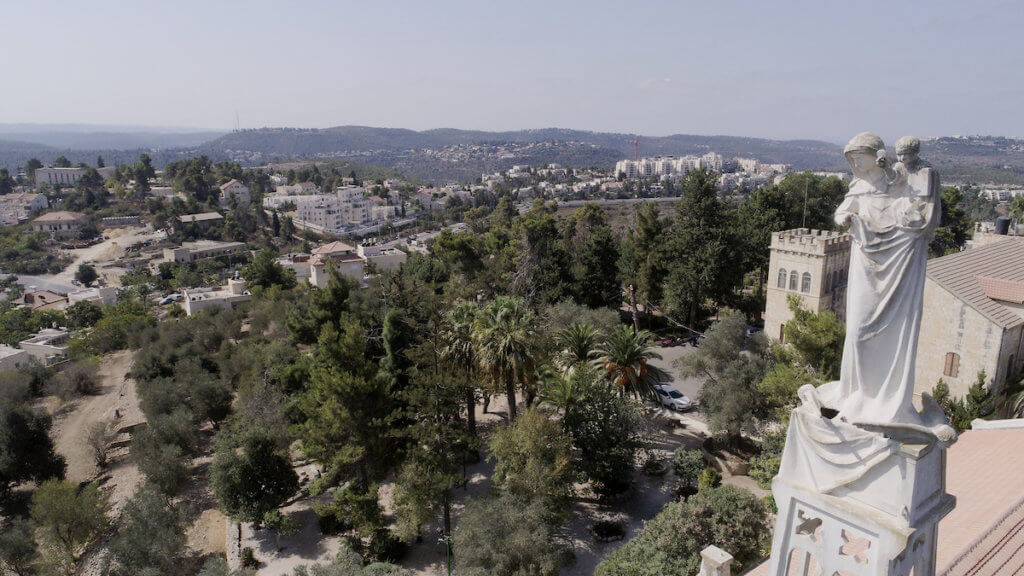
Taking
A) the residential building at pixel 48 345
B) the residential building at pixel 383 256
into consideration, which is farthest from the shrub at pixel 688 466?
the residential building at pixel 383 256

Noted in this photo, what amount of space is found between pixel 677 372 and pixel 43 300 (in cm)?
6602

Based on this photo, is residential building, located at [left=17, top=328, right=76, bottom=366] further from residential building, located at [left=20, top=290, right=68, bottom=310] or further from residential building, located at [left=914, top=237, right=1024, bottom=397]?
residential building, located at [left=914, top=237, right=1024, bottom=397]

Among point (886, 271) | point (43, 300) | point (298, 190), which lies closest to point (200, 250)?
point (43, 300)

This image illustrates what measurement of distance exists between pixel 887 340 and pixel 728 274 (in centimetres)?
2680

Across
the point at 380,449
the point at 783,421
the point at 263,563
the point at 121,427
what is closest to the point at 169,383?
the point at 121,427

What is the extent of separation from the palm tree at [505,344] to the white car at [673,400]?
7.46m

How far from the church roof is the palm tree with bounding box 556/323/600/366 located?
35.2 feet

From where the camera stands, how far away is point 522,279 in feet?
104

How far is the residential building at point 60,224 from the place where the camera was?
9100cm

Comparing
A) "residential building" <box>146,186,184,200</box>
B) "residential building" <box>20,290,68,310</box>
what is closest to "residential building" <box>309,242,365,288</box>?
"residential building" <box>20,290,68,310</box>

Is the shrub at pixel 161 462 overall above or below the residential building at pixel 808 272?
below

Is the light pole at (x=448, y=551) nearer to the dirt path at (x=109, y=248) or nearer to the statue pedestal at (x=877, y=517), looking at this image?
the statue pedestal at (x=877, y=517)

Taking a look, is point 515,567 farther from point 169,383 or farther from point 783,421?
point 169,383

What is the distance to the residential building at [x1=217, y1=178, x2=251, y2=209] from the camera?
10775 centimetres
